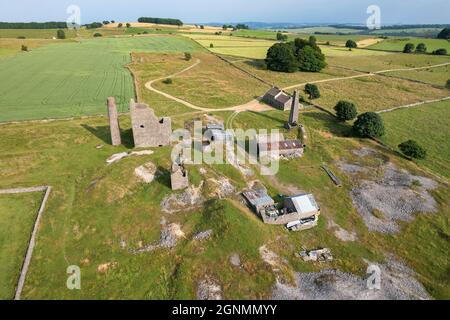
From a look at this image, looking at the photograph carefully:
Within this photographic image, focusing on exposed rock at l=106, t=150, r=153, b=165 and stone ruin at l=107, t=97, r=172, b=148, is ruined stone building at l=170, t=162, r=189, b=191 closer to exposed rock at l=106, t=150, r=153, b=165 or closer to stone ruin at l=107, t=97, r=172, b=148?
exposed rock at l=106, t=150, r=153, b=165

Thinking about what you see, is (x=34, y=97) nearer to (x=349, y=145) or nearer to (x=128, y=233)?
(x=128, y=233)

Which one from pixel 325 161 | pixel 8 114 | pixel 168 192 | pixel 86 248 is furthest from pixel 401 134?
pixel 8 114

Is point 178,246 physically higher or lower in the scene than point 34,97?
lower

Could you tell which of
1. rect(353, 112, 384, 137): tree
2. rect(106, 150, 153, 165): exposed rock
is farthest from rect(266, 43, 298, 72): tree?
rect(106, 150, 153, 165): exposed rock

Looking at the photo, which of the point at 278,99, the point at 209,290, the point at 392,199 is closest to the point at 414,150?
the point at 392,199

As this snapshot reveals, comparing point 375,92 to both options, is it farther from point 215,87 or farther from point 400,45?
point 400,45

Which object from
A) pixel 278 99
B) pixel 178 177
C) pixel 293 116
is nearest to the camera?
pixel 178 177
